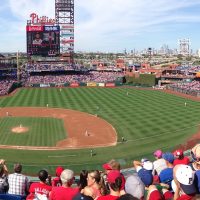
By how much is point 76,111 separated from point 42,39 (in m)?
47.5

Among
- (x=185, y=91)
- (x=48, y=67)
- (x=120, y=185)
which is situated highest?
(x=48, y=67)

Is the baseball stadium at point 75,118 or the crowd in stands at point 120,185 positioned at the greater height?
the crowd in stands at point 120,185

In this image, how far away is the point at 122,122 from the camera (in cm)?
4369

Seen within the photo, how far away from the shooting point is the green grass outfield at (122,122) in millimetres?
28609

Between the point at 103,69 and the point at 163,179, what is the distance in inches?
4155

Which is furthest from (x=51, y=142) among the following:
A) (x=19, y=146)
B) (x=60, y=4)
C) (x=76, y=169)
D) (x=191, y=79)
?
(x=60, y=4)

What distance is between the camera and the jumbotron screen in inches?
3629

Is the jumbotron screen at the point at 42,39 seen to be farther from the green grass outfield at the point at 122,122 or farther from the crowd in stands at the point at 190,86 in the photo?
the crowd in stands at the point at 190,86

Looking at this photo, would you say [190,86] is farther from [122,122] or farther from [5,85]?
[5,85]

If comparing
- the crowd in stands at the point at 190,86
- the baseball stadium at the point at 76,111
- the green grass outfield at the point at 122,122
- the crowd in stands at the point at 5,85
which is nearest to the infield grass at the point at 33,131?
the baseball stadium at the point at 76,111

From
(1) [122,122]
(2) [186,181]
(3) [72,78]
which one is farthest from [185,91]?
(2) [186,181]

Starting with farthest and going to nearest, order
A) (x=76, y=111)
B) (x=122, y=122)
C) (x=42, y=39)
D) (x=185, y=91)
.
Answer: (x=42, y=39), (x=185, y=91), (x=76, y=111), (x=122, y=122)

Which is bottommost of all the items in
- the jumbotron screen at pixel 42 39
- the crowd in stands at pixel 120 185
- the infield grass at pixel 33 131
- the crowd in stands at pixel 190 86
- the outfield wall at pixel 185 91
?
the infield grass at pixel 33 131

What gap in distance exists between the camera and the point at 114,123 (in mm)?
43188
